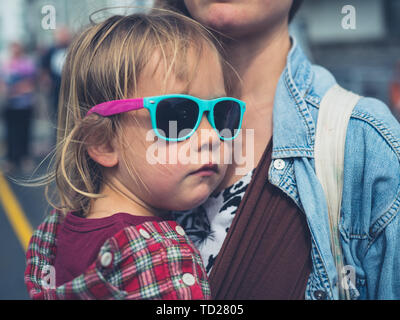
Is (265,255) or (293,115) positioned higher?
(293,115)

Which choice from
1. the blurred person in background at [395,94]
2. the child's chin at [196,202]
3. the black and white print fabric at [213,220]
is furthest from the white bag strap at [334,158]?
the blurred person in background at [395,94]

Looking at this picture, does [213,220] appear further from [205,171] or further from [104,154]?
[104,154]

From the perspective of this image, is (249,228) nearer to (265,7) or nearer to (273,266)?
(273,266)

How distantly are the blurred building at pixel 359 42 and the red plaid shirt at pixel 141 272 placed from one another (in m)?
4.90

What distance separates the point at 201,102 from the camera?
4.65 ft

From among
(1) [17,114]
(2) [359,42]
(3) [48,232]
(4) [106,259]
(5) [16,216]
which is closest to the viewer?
(4) [106,259]

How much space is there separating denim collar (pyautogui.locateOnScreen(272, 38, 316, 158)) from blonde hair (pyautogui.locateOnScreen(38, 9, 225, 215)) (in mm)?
282

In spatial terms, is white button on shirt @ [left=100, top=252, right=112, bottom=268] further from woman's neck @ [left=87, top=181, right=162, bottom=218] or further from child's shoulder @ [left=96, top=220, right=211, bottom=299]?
woman's neck @ [left=87, top=181, right=162, bottom=218]

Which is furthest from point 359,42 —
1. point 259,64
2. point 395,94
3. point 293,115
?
point 293,115

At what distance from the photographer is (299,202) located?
1.43m

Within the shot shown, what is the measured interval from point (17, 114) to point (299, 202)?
796cm

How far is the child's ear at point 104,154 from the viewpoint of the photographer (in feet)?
4.98

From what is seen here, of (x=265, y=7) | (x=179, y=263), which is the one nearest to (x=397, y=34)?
(x=265, y=7)

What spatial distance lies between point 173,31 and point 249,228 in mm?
662
